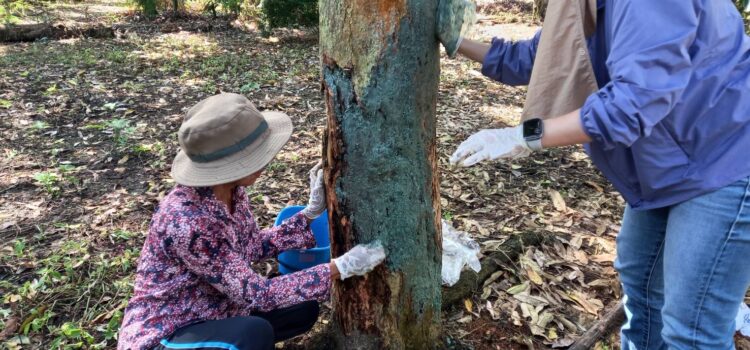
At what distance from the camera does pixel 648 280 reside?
2162 millimetres

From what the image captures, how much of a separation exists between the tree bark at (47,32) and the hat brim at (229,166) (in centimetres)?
953

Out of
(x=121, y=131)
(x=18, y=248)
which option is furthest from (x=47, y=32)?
(x=18, y=248)

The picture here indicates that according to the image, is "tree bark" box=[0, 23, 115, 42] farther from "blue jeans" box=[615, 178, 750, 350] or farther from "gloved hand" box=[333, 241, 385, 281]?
"blue jeans" box=[615, 178, 750, 350]

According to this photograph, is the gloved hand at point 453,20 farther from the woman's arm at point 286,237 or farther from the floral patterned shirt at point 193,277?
the woman's arm at point 286,237

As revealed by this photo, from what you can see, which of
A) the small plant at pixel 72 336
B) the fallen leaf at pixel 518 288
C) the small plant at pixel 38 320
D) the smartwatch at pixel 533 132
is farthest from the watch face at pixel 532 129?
the small plant at pixel 38 320

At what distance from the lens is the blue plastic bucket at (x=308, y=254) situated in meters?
2.64

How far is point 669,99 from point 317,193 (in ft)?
4.71

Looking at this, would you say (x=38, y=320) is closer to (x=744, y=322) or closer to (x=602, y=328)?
(x=602, y=328)

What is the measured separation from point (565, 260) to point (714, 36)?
6.47 feet

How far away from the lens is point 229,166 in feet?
6.59

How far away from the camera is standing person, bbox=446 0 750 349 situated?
1.42m

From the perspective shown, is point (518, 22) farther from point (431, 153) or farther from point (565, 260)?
point (431, 153)

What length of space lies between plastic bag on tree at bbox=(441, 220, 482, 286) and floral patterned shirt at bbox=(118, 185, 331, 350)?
974 mm

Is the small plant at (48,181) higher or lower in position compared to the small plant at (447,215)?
lower
